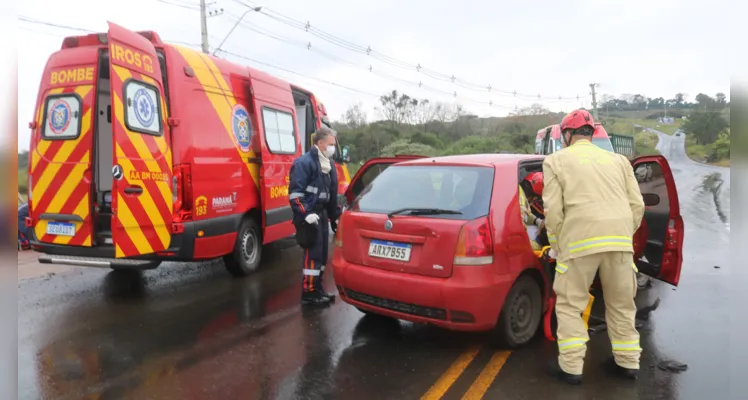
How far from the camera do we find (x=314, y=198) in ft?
17.1

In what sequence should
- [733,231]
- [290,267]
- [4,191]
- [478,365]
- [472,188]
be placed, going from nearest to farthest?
[4,191]
[733,231]
[478,365]
[472,188]
[290,267]

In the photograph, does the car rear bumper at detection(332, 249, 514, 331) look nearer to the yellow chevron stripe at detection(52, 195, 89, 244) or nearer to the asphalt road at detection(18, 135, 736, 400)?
the asphalt road at detection(18, 135, 736, 400)

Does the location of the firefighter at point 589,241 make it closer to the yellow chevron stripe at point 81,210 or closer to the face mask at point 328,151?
the face mask at point 328,151

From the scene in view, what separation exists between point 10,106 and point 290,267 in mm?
6112

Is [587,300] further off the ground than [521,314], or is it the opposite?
[587,300]

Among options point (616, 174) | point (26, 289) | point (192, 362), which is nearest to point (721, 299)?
point (616, 174)

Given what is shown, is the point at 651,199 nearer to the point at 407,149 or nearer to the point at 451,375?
the point at 451,375

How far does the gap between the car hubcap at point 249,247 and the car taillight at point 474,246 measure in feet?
12.3

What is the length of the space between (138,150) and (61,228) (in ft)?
4.12

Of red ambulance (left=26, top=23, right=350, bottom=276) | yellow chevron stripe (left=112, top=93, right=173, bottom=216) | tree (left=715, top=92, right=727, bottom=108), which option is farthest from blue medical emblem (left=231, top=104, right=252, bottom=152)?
tree (left=715, top=92, right=727, bottom=108)

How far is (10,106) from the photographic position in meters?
1.09

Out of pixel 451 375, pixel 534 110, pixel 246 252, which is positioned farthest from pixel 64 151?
pixel 534 110

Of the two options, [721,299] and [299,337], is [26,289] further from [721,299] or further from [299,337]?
[721,299]

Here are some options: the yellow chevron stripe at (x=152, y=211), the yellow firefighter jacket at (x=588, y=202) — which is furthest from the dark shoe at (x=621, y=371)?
the yellow chevron stripe at (x=152, y=211)
